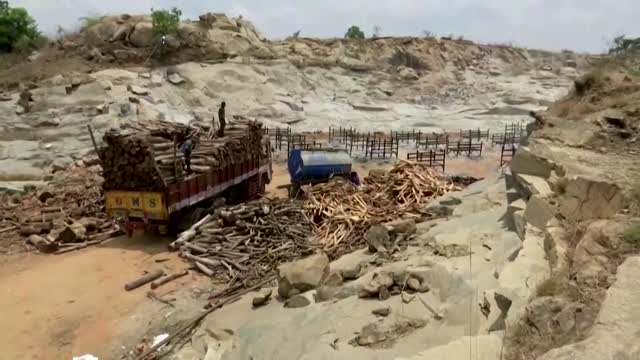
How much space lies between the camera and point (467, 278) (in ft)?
26.0

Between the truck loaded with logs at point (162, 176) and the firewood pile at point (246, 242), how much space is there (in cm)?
72

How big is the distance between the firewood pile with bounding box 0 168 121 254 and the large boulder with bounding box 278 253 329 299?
20.3 ft

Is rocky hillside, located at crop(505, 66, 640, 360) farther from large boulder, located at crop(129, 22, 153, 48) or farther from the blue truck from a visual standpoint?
large boulder, located at crop(129, 22, 153, 48)

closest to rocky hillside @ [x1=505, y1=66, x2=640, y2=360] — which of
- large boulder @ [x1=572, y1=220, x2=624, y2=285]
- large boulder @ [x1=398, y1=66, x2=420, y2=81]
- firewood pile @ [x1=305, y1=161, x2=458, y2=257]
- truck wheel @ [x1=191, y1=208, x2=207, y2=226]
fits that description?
large boulder @ [x1=572, y1=220, x2=624, y2=285]

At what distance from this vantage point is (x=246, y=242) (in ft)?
42.5

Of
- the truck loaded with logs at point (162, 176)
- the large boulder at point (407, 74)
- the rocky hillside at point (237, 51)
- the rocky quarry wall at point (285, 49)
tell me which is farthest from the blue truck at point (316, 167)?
→ the large boulder at point (407, 74)

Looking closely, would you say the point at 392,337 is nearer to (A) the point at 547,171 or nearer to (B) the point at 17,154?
(A) the point at 547,171

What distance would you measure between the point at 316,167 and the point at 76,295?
764 cm

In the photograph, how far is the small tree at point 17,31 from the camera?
40062 millimetres

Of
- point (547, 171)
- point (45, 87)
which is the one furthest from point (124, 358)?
point (45, 87)

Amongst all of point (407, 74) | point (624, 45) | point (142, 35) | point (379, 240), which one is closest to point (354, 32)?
point (407, 74)

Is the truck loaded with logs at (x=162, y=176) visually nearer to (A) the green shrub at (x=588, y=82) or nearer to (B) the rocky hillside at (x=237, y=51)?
(A) the green shrub at (x=588, y=82)

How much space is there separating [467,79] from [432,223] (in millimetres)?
37702

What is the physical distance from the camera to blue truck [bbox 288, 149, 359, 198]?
1697 centimetres
